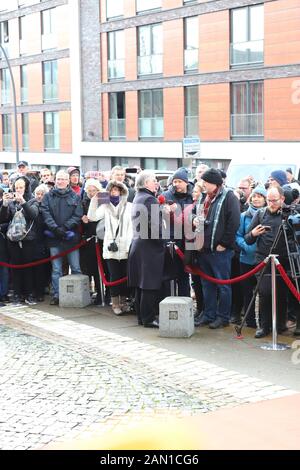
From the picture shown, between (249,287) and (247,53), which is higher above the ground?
(247,53)

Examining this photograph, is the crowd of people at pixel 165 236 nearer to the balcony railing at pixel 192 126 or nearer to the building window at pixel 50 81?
the balcony railing at pixel 192 126

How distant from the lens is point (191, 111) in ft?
114

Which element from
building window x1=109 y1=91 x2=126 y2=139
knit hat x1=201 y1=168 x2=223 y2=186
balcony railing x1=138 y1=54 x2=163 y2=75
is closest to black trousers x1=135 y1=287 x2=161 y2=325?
knit hat x1=201 y1=168 x2=223 y2=186

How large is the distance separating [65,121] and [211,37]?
42.6 feet

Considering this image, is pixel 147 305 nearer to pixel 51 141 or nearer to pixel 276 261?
pixel 276 261

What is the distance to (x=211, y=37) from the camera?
108 feet

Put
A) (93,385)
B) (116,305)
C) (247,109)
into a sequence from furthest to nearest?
1. (247,109)
2. (116,305)
3. (93,385)

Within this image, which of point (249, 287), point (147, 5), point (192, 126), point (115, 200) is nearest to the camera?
point (249, 287)

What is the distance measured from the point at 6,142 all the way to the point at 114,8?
1443 centimetres

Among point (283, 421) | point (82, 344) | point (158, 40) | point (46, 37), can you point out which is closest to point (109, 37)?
point (158, 40)

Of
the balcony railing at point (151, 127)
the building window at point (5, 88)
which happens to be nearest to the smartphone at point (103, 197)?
the balcony railing at point (151, 127)

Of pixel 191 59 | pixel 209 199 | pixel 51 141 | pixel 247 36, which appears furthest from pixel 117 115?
pixel 209 199

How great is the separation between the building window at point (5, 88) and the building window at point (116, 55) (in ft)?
38.4

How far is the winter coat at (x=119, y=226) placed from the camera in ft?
34.0
